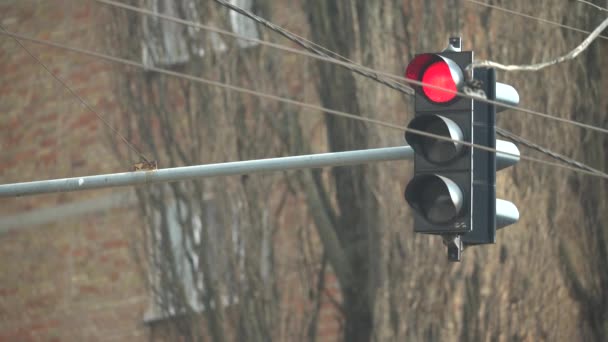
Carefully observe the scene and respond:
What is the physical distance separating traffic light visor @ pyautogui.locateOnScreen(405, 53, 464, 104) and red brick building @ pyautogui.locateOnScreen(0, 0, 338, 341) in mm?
9349

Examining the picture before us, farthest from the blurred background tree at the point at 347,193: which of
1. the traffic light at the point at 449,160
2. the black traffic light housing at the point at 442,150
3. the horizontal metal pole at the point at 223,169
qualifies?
the black traffic light housing at the point at 442,150

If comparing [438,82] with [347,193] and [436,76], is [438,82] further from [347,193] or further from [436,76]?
[347,193]

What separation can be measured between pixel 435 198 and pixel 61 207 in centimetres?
1069

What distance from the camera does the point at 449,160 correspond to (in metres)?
7.80

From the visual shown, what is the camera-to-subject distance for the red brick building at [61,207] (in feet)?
56.6

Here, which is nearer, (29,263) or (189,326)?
(189,326)

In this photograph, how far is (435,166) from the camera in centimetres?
784

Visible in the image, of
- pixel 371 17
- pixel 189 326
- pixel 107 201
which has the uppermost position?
pixel 371 17

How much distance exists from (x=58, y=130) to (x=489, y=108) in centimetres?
1076

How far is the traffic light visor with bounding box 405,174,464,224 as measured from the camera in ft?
25.3

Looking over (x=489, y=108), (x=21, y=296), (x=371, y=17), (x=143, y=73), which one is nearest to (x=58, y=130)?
(x=21, y=296)

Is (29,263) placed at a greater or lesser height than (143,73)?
lesser

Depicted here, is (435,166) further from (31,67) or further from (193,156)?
(31,67)

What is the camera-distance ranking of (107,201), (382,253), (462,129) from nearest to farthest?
(462,129) < (382,253) < (107,201)
